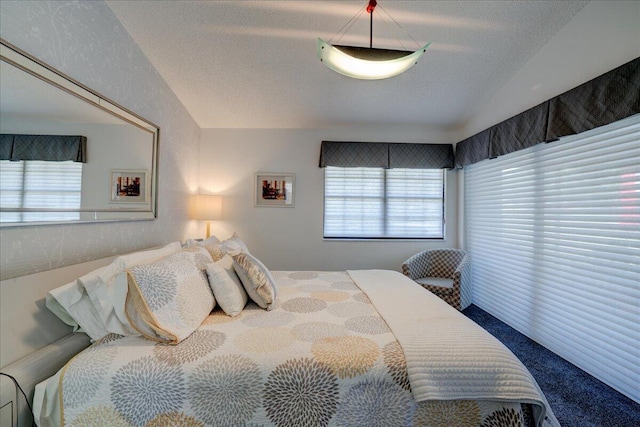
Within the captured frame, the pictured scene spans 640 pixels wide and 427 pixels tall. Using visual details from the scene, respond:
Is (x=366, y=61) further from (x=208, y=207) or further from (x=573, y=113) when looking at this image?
(x=208, y=207)

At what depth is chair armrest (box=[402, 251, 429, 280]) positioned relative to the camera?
318cm

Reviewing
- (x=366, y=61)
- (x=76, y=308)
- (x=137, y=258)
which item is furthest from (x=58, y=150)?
(x=366, y=61)

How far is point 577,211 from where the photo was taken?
211 centimetres

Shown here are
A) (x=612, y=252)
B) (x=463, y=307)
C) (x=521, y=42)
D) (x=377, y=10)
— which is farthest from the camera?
(x=463, y=307)

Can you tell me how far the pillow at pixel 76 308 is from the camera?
121 centimetres

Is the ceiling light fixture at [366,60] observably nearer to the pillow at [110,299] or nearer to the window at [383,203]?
the pillow at [110,299]

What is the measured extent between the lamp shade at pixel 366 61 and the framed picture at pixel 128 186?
1.65 meters

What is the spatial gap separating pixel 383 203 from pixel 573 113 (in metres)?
2.17

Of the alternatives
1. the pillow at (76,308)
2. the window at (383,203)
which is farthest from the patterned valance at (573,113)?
the pillow at (76,308)

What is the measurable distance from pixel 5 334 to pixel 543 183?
149 inches

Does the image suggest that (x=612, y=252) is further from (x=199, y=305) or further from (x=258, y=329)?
(x=199, y=305)

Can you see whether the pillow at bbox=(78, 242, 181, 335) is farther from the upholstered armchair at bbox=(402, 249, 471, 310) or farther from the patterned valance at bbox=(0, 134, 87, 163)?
the upholstered armchair at bbox=(402, 249, 471, 310)

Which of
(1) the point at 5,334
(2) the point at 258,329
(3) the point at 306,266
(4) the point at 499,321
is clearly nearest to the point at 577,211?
(4) the point at 499,321

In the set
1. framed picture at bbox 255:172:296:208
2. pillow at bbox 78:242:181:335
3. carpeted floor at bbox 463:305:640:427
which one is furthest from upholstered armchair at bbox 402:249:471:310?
pillow at bbox 78:242:181:335
